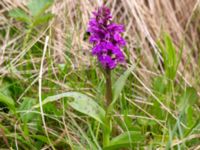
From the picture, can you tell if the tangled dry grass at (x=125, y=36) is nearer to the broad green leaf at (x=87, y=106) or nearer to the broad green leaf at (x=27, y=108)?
the broad green leaf at (x=27, y=108)

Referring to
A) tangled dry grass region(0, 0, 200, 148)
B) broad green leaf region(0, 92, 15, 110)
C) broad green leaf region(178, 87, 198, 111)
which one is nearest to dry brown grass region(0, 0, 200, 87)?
tangled dry grass region(0, 0, 200, 148)

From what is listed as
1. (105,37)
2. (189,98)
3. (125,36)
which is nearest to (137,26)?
(125,36)

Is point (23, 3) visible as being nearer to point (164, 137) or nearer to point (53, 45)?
point (53, 45)

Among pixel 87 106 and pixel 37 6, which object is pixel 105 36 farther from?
pixel 37 6

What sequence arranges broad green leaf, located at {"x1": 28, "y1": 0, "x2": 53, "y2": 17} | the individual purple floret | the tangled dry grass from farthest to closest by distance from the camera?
broad green leaf, located at {"x1": 28, "y1": 0, "x2": 53, "y2": 17} → the tangled dry grass → the individual purple floret

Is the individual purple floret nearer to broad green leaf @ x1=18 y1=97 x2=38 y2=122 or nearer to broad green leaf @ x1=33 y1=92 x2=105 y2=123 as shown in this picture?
broad green leaf @ x1=33 y1=92 x2=105 y2=123

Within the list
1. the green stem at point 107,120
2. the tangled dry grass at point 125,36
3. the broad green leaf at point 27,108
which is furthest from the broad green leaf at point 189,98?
the broad green leaf at point 27,108

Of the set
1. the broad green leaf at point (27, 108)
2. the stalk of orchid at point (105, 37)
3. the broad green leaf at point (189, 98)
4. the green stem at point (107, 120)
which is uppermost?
the stalk of orchid at point (105, 37)
